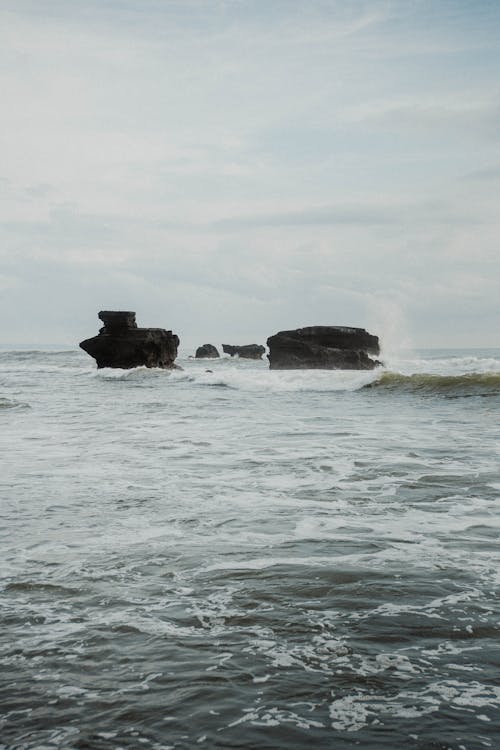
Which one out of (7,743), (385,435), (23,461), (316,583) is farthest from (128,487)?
(385,435)

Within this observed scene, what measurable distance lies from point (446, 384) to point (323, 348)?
29.1 m

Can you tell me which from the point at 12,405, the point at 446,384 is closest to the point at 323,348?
the point at 446,384

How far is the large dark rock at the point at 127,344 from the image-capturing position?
1998 inches

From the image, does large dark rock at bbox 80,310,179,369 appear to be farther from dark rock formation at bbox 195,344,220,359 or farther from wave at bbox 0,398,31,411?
dark rock formation at bbox 195,344,220,359

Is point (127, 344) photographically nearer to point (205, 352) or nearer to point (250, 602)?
point (205, 352)

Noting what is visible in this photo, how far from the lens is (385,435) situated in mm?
13492

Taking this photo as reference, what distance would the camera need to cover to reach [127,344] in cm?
5088

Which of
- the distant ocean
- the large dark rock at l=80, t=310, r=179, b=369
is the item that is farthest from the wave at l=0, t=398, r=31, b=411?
the large dark rock at l=80, t=310, r=179, b=369

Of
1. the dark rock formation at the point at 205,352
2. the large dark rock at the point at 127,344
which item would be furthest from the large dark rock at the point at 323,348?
the dark rock formation at the point at 205,352

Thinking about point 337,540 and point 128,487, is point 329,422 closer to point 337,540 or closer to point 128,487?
point 128,487

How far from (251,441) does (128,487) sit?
479 centimetres

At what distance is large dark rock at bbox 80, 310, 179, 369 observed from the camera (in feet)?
167

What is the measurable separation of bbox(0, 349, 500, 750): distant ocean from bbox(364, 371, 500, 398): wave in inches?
542

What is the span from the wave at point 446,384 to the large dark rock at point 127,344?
26.0m
